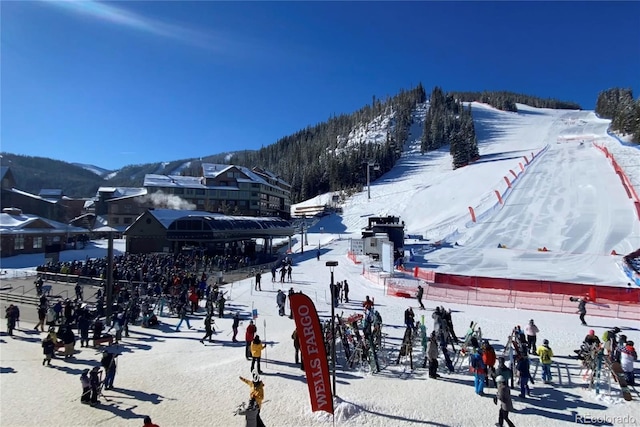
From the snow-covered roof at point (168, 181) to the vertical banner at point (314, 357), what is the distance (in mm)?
61503

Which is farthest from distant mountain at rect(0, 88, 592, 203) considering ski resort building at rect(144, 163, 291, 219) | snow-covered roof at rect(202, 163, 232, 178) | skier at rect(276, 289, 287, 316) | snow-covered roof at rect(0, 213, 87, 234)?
skier at rect(276, 289, 287, 316)

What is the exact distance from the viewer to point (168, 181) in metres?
65.8

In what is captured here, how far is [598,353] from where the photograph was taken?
424 inches

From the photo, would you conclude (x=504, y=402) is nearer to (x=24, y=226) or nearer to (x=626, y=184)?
(x=24, y=226)

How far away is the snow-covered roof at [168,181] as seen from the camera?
210ft

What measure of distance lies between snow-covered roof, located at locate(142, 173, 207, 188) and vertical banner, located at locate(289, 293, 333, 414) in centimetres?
6150

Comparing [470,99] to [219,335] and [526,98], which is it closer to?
[526,98]

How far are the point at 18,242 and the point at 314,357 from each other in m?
42.4

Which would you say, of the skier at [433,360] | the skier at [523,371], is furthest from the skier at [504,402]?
the skier at [433,360]

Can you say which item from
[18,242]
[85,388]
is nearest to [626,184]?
[85,388]

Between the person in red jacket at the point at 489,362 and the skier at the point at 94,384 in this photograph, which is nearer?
the skier at the point at 94,384

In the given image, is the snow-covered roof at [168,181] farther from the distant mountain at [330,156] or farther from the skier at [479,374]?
the skier at [479,374]

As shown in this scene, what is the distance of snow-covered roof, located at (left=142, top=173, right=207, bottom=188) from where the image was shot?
64012 millimetres

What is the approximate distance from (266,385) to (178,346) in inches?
199
